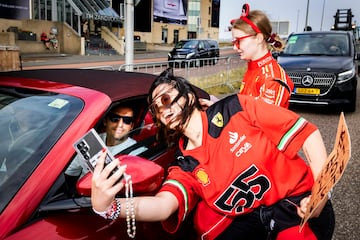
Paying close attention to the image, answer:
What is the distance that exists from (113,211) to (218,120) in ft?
2.15

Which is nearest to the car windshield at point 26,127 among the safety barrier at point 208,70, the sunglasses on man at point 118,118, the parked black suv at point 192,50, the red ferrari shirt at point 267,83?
the sunglasses on man at point 118,118

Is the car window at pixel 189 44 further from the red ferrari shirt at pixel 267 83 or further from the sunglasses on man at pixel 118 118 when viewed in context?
the sunglasses on man at pixel 118 118

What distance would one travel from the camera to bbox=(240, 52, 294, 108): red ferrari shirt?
250cm

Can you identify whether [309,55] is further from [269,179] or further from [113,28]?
[113,28]

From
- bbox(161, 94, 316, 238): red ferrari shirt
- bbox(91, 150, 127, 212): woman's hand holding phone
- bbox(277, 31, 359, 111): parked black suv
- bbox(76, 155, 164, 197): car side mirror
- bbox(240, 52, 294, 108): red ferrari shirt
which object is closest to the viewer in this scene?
bbox(91, 150, 127, 212): woman's hand holding phone

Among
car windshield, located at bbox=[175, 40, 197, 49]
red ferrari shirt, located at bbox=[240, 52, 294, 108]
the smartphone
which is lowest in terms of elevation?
the smartphone

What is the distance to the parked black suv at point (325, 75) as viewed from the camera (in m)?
7.82

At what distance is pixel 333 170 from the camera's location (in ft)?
4.53

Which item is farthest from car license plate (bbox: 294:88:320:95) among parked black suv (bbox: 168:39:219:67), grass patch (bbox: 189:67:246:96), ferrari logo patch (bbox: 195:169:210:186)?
parked black suv (bbox: 168:39:219:67)

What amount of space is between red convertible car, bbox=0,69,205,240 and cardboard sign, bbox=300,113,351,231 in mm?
614

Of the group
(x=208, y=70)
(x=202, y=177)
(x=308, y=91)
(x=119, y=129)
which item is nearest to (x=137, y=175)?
(x=202, y=177)

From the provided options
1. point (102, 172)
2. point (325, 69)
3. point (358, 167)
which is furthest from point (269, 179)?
point (325, 69)

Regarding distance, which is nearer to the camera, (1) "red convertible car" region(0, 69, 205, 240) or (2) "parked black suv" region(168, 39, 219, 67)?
(1) "red convertible car" region(0, 69, 205, 240)

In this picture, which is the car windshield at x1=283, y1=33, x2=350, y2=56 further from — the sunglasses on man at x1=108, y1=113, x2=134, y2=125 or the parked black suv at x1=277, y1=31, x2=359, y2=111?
the sunglasses on man at x1=108, y1=113, x2=134, y2=125
